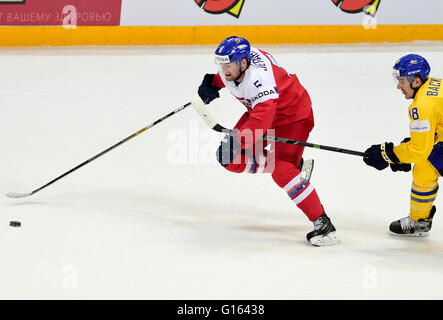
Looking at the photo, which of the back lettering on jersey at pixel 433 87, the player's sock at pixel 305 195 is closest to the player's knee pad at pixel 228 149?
the player's sock at pixel 305 195

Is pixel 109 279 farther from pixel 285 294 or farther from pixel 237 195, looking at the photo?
pixel 237 195

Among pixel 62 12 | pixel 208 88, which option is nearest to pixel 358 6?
pixel 62 12

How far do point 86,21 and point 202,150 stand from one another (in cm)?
396

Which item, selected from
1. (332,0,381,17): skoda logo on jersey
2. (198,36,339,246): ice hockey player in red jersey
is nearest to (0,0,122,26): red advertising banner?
(332,0,381,17): skoda logo on jersey

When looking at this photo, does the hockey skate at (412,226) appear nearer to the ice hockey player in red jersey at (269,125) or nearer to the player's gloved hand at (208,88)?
the ice hockey player in red jersey at (269,125)

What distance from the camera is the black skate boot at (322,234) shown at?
3.77m

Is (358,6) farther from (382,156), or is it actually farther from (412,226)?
(382,156)

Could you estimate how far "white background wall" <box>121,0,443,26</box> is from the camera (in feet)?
28.7

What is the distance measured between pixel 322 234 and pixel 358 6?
555 cm

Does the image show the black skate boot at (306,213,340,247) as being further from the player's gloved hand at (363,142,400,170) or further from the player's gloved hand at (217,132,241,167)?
the player's gloved hand at (217,132,241,167)

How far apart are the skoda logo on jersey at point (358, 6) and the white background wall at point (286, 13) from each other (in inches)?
1.9

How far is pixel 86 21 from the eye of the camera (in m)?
8.84

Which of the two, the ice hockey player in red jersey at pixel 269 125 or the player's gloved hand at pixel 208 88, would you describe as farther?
the player's gloved hand at pixel 208 88

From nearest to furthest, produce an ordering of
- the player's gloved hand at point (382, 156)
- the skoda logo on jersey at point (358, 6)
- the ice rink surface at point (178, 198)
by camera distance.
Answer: the ice rink surface at point (178, 198) → the player's gloved hand at point (382, 156) → the skoda logo on jersey at point (358, 6)
